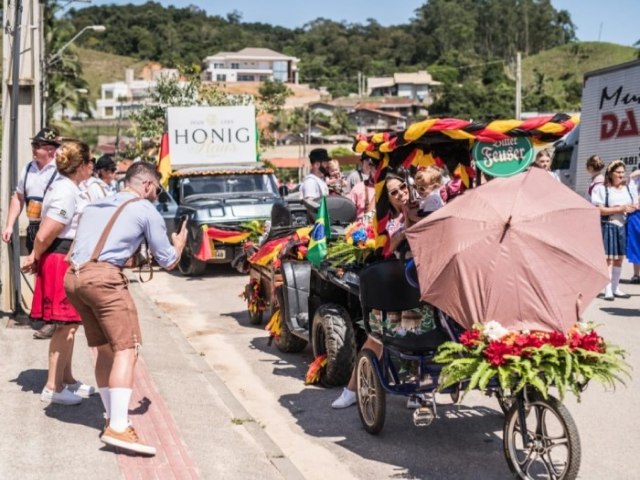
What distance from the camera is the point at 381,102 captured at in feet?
→ 458

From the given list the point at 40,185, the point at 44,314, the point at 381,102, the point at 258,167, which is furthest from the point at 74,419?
the point at 381,102

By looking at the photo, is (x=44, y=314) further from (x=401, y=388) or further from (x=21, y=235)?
(x=21, y=235)

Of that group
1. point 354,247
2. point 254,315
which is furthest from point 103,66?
point 354,247

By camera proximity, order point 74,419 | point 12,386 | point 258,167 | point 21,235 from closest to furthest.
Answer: point 74,419 < point 12,386 < point 21,235 < point 258,167

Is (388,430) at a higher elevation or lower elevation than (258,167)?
lower

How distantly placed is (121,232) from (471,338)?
2361 mm

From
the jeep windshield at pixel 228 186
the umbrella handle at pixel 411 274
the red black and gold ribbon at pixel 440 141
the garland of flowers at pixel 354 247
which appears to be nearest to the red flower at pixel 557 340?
the umbrella handle at pixel 411 274

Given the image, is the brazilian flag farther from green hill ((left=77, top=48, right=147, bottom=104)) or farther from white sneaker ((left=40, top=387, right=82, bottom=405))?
green hill ((left=77, top=48, right=147, bottom=104))

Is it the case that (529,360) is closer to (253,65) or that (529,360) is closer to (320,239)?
(320,239)

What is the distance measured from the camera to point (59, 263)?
7.30m

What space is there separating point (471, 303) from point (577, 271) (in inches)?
26.6

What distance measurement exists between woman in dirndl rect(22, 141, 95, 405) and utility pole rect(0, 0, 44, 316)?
3065mm

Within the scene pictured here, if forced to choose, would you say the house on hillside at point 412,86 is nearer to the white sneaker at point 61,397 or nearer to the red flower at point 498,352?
the white sneaker at point 61,397

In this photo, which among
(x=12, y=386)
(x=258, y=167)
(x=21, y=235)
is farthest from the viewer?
(x=258, y=167)
